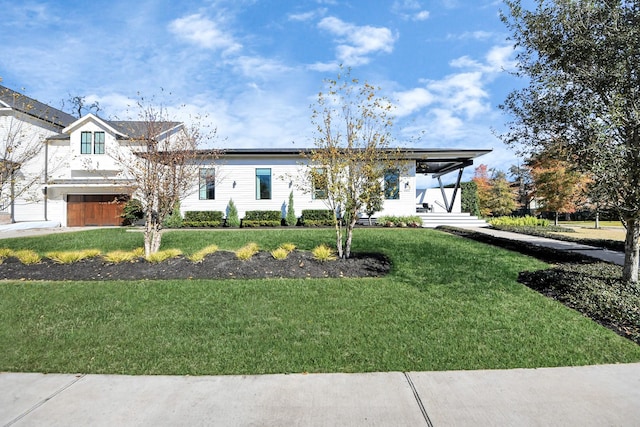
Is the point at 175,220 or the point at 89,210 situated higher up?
the point at 89,210

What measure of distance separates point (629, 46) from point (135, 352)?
8.04 metres

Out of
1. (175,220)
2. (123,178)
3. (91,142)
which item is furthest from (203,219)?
(91,142)

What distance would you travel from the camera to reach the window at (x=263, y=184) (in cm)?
1870

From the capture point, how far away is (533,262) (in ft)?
25.0

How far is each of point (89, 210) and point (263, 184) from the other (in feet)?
38.9

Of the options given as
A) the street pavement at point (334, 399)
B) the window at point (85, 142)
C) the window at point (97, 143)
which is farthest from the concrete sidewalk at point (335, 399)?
the window at point (85, 142)

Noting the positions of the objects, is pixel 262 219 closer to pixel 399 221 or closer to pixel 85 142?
pixel 399 221

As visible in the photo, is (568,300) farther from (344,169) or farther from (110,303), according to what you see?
(110,303)

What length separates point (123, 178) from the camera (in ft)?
51.9

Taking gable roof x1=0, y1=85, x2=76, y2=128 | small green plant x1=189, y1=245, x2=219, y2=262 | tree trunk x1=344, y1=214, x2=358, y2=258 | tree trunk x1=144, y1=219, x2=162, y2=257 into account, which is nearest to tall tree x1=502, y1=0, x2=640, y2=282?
tree trunk x1=344, y1=214, x2=358, y2=258

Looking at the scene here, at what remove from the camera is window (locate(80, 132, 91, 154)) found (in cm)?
2069

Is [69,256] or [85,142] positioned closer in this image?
[69,256]

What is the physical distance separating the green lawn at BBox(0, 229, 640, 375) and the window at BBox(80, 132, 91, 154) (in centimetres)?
1778

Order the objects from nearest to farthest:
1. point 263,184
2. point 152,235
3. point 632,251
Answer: point 632,251 < point 152,235 < point 263,184
